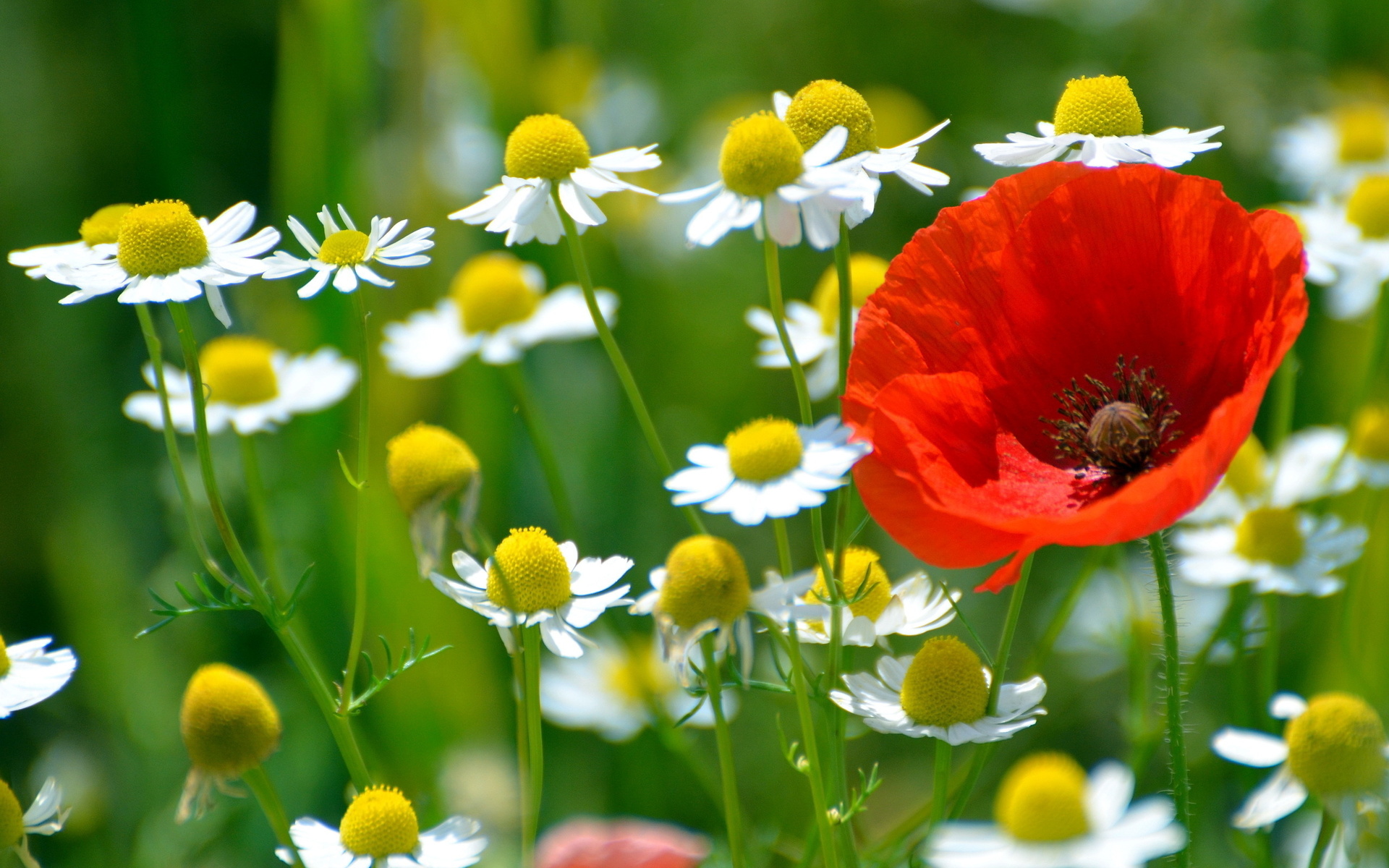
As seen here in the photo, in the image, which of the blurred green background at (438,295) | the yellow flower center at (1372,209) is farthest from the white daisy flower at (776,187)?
the yellow flower center at (1372,209)

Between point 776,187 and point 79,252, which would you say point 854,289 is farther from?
point 79,252

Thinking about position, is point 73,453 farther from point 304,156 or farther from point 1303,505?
point 1303,505

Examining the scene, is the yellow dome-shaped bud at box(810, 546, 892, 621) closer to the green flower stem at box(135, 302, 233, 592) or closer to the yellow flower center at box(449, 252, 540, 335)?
the green flower stem at box(135, 302, 233, 592)

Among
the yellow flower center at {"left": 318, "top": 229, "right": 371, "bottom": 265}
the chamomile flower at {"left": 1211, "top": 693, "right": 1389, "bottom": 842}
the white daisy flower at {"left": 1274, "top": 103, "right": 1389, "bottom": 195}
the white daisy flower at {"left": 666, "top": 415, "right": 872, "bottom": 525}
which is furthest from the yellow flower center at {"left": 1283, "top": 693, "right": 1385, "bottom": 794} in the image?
the white daisy flower at {"left": 1274, "top": 103, "right": 1389, "bottom": 195}

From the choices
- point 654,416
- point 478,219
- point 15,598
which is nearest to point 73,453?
point 15,598

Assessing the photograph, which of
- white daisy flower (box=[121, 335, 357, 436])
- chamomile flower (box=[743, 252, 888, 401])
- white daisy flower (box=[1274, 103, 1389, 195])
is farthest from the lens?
white daisy flower (box=[1274, 103, 1389, 195])
